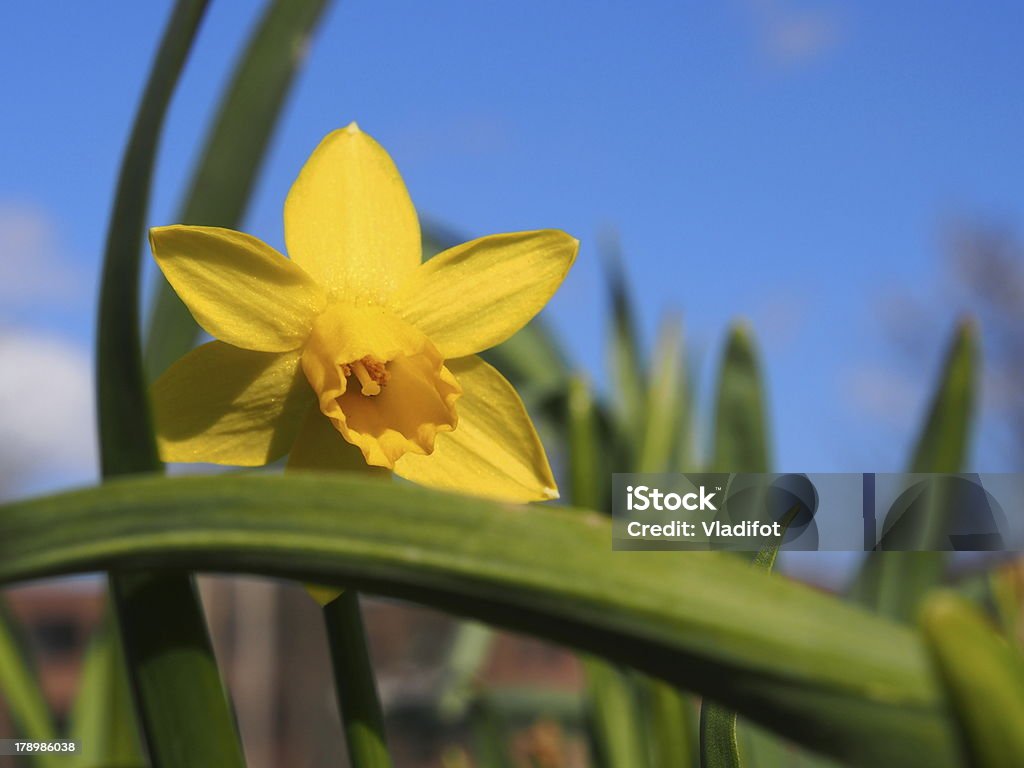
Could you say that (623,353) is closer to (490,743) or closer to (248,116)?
(490,743)

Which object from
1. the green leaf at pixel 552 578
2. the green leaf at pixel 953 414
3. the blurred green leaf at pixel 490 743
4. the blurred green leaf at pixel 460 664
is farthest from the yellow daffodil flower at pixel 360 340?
the blurred green leaf at pixel 460 664

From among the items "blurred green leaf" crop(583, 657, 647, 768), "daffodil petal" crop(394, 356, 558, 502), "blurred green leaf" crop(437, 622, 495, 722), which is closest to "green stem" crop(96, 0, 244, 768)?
"daffodil petal" crop(394, 356, 558, 502)

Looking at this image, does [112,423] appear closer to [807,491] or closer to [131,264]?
[131,264]

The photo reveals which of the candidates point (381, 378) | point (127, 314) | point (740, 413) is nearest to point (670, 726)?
point (740, 413)

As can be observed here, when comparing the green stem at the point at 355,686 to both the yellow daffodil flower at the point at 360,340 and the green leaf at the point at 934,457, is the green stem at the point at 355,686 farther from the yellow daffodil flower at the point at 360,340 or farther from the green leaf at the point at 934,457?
the green leaf at the point at 934,457

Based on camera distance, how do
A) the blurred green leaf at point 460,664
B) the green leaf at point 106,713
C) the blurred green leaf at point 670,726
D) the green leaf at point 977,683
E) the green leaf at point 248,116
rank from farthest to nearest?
1. the blurred green leaf at point 460,664
2. the blurred green leaf at point 670,726
3. the green leaf at point 106,713
4. the green leaf at point 248,116
5. the green leaf at point 977,683

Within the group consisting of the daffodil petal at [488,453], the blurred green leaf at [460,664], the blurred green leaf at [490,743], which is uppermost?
the daffodil petal at [488,453]

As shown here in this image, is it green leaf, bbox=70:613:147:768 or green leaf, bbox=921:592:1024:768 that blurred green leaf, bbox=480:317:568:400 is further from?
green leaf, bbox=921:592:1024:768
